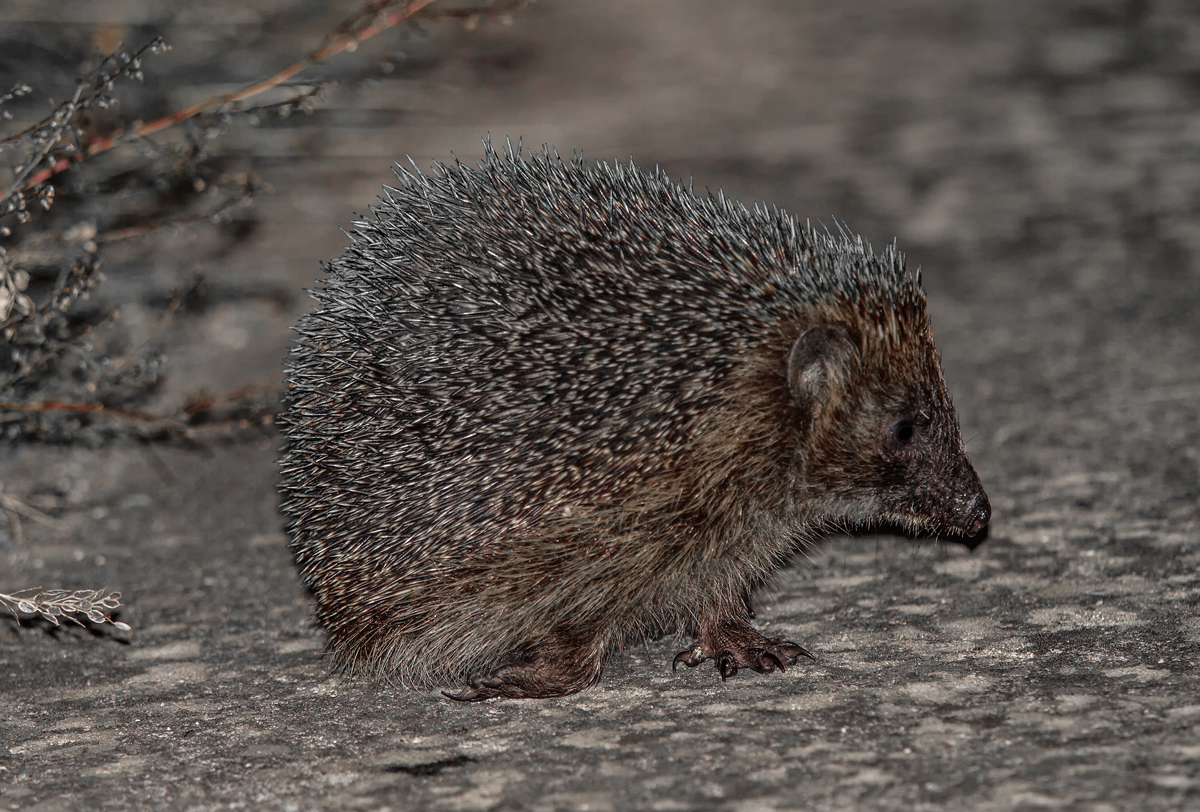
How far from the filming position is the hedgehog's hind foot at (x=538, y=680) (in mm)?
4098

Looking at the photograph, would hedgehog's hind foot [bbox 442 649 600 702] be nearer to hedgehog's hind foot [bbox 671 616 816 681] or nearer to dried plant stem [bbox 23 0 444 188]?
hedgehog's hind foot [bbox 671 616 816 681]

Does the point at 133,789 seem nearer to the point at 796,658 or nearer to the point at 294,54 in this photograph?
the point at 796,658

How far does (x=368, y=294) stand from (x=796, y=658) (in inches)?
75.6

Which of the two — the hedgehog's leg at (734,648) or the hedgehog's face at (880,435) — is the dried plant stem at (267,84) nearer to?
the hedgehog's face at (880,435)

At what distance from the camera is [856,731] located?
3.61 metres

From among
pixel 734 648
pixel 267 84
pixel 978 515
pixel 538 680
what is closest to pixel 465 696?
pixel 538 680

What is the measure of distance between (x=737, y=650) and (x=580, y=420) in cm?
96

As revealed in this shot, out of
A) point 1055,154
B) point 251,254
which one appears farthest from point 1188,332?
point 251,254

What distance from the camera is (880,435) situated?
4465 millimetres

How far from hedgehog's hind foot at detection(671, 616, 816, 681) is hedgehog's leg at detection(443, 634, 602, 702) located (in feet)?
1.13

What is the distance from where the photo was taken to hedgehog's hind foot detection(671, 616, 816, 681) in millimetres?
4172

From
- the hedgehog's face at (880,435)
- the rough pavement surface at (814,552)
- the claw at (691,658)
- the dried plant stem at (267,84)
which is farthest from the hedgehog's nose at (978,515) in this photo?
the dried plant stem at (267,84)

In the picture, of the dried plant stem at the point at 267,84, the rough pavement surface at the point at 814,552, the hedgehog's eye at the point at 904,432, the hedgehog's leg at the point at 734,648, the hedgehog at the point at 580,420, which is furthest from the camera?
the dried plant stem at the point at 267,84

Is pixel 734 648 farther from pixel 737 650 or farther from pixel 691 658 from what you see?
pixel 691 658
